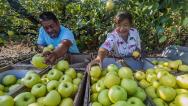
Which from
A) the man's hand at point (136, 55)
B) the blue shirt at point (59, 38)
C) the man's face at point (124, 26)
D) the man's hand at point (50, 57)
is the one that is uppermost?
the man's face at point (124, 26)

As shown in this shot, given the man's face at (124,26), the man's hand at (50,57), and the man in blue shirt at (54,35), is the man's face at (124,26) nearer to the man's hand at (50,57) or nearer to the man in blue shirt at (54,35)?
the man in blue shirt at (54,35)

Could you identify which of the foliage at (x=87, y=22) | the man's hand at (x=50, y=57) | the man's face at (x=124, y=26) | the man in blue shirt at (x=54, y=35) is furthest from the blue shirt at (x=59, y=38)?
the foliage at (x=87, y=22)

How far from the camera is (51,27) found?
4.29 metres

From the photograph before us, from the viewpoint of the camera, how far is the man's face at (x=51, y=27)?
420 centimetres

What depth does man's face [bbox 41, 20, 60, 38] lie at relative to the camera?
4200mm

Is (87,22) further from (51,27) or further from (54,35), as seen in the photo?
(51,27)

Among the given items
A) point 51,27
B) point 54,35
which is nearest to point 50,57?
point 51,27

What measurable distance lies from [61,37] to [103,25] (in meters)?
3.15

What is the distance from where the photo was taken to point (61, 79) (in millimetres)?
2775

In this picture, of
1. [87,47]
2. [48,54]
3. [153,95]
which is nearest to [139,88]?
[153,95]

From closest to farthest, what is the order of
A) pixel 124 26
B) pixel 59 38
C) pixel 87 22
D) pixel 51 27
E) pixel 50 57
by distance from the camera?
pixel 50 57 < pixel 124 26 < pixel 51 27 < pixel 59 38 < pixel 87 22

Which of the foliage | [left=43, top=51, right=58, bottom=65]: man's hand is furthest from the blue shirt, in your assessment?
the foliage

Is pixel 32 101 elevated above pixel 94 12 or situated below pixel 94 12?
below

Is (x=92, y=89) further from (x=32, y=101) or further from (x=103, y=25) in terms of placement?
(x=103, y=25)
